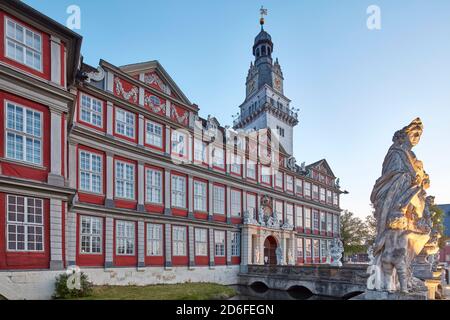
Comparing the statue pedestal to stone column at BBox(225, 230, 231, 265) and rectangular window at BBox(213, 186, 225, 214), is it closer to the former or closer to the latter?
rectangular window at BBox(213, 186, 225, 214)

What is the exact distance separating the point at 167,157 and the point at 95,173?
6.18m

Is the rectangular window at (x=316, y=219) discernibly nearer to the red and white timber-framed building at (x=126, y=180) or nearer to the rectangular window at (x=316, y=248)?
the red and white timber-framed building at (x=126, y=180)

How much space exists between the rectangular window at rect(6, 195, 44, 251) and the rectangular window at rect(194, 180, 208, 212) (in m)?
16.0

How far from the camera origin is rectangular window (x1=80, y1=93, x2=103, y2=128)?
898 inches

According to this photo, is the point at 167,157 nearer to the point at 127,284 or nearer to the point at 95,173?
the point at 95,173

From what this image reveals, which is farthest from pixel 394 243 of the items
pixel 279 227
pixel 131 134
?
pixel 279 227

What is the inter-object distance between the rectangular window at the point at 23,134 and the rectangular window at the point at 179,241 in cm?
1411

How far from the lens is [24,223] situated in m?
14.2

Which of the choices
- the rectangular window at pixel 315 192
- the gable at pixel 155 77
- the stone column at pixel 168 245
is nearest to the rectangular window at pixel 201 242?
the stone column at pixel 168 245

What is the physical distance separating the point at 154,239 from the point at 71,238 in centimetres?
657

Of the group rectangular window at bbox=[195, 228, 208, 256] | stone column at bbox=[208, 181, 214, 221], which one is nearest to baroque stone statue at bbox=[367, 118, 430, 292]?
rectangular window at bbox=[195, 228, 208, 256]

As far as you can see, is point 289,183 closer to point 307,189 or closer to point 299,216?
point 299,216

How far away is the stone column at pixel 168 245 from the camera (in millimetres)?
26312

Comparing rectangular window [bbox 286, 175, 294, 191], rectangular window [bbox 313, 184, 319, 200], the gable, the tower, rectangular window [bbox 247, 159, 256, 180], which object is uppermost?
the tower
